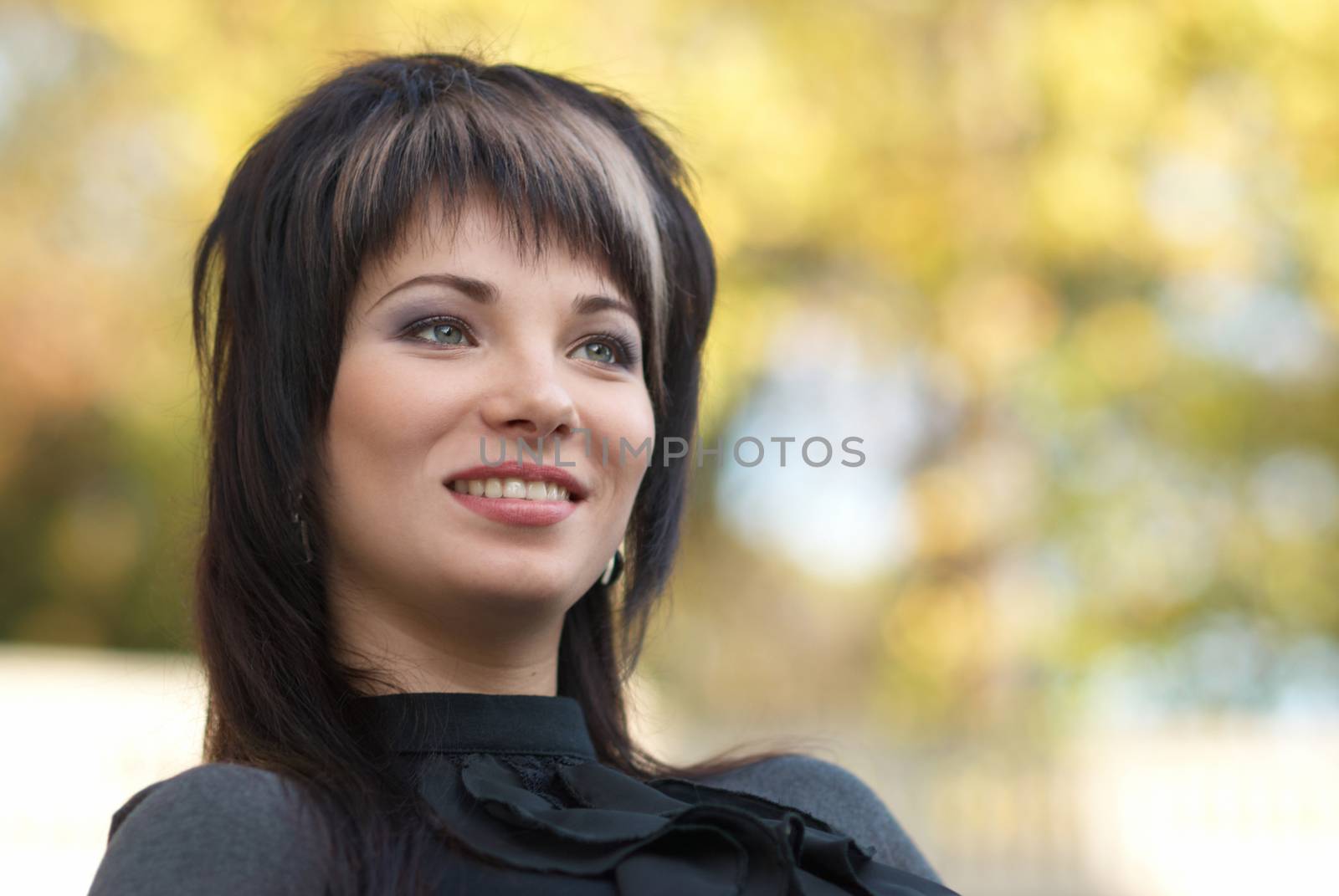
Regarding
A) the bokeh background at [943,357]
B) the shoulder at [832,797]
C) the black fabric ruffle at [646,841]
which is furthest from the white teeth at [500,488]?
the bokeh background at [943,357]

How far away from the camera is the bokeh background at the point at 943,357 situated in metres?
6.48

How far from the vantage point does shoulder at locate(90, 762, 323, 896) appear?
134 centimetres

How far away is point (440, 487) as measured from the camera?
1.61 meters

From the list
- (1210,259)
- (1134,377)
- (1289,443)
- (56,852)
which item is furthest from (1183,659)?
(56,852)

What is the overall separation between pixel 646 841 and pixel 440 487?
44 centimetres

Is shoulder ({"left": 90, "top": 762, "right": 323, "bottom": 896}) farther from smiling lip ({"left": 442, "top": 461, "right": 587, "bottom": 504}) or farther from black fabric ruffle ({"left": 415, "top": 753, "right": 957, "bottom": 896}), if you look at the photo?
smiling lip ({"left": 442, "top": 461, "right": 587, "bottom": 504})

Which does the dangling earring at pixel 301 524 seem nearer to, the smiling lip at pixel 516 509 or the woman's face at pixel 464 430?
the woman's face at pixel 464 430

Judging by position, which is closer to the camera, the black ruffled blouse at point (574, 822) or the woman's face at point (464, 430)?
the black ruffled blouse at point (574, 822)

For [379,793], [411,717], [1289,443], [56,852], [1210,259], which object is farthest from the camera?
[1289,443]

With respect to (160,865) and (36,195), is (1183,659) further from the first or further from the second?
(160,865)

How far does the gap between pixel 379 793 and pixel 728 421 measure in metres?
6.44

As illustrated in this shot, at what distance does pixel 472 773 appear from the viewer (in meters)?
1.59

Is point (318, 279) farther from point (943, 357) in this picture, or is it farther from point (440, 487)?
point (943, 357)

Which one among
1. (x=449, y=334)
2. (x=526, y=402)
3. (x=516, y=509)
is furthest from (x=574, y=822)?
(x=449, y=334)
